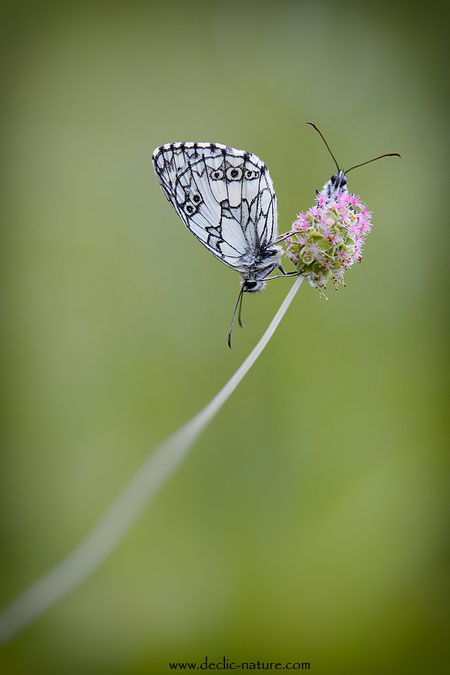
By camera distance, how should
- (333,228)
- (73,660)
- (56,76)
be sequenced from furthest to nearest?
(56,76), (73,660), (333,228)

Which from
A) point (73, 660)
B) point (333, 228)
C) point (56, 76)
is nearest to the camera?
point (333, 228)

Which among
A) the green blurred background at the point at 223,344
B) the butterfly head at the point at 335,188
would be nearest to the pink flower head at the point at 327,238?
the butterfly head at the point at 335,188

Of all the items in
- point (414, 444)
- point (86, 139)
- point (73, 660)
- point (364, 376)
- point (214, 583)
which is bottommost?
point (73, 660)

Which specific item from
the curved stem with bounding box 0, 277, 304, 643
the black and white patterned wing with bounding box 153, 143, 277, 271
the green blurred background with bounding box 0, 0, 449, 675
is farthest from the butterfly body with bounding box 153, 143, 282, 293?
the green blurred background with bounding box 0, 0, 449, 675

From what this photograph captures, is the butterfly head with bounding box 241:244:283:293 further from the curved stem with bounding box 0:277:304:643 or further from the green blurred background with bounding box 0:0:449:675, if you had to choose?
the green blurred background with bounding box 0:0:449:675

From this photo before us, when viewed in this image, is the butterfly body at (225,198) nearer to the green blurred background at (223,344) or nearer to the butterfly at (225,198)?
the butterfly at (225,198)

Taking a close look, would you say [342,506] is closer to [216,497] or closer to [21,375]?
[216,497]

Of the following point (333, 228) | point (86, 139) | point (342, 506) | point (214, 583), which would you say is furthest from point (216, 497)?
point (86, 139)
